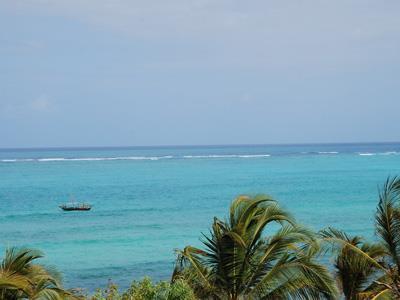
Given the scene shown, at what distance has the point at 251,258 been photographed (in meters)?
11.7

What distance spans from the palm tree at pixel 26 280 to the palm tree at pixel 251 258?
2.17 meters

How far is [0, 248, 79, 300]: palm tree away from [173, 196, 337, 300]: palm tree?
2167 millimetres

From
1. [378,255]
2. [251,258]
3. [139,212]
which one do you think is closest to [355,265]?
[378,255]

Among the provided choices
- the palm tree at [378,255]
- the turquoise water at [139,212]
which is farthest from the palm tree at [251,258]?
the turquoise water at [139,212]

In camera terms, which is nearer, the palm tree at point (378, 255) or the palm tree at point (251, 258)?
the palm tree at point (251, 258)

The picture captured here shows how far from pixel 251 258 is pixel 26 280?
11.9 ft

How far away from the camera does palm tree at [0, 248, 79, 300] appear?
970cm

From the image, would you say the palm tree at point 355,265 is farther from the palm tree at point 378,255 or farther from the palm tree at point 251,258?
the palm tree at point 251,258

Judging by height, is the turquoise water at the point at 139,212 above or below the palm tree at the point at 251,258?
below

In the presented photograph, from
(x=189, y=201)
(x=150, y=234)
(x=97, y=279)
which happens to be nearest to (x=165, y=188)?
(x=189, y=201)

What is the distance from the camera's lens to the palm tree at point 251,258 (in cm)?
1127

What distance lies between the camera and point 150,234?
149 ft

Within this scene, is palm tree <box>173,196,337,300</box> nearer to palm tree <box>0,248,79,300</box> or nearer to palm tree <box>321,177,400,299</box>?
palm tree <box>321,177,400,299</box>

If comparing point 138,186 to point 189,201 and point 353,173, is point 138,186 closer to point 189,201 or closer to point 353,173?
point 189,201
